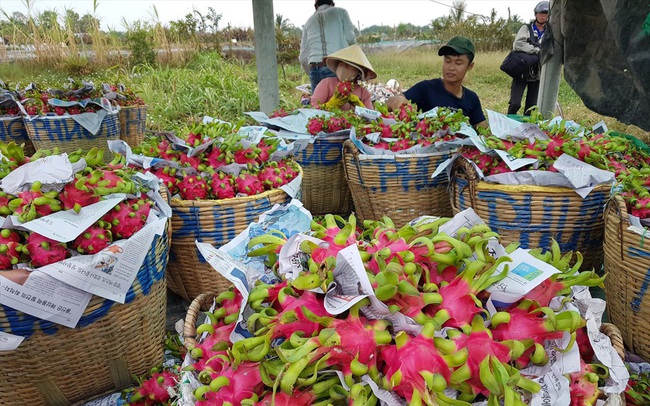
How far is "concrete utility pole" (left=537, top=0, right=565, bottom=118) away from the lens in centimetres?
372

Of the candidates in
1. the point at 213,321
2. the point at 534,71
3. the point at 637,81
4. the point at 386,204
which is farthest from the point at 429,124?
the point at 534,71

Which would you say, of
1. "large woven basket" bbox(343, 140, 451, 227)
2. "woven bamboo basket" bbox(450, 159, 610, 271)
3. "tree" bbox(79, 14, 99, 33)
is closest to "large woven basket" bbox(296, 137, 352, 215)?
"large woven basket" bbox(343, 140, 451, 227)

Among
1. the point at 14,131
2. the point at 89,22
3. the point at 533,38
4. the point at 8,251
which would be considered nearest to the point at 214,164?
the point at 8,251

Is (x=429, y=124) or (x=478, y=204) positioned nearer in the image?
(x=478, y=204)

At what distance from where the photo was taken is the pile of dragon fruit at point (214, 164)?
1823 mm

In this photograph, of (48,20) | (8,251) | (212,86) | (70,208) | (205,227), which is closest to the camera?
(8,251)

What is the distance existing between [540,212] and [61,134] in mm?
3652

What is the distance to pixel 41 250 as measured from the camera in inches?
48.3

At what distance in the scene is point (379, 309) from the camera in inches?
34.2

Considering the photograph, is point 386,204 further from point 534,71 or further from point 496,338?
point 534,71

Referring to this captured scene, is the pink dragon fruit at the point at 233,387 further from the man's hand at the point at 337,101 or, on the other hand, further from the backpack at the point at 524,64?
the backpack at the point at 524,64

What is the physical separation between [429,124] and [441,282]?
166 cm

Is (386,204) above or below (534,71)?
below

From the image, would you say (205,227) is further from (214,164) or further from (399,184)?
(399,184)
